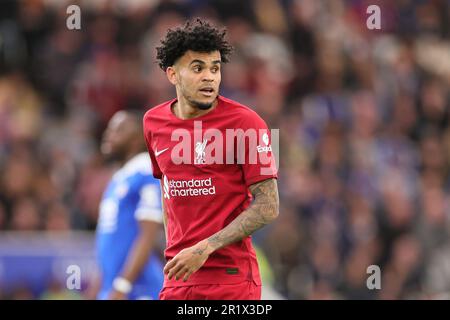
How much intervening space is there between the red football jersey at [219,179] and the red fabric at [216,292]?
3cm

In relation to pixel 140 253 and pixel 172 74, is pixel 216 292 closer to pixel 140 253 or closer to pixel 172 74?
pixel 172 74

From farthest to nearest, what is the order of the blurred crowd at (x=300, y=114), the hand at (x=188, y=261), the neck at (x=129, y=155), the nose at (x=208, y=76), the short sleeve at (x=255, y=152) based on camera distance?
1. the blurred crowd at (x=300, y=114)
2. the neck at (x=129, y=155)
3. the nose at (x=208, y=76)
4. the short sleeve at (x=255, y=152)
5. the hand at (x=188, y=261)

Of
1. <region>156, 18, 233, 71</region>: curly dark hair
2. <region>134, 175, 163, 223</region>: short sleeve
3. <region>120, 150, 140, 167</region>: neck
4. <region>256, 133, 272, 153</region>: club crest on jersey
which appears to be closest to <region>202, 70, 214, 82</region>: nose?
<region>156, 18, 233, 71</region>: curly dark hair

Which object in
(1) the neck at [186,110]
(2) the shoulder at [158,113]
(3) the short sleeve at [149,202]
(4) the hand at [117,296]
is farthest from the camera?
(3) the short sleeve at [149,202]

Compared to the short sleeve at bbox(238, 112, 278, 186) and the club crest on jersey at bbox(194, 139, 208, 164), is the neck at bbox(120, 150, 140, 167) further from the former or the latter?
the short sleeve at bbox(238, 112, 278, 186)

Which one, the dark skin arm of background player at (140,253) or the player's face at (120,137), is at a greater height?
the player's face at (120,137)

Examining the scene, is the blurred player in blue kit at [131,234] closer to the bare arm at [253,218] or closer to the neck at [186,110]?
the neck at [186,110]

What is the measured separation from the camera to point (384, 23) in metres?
15.4

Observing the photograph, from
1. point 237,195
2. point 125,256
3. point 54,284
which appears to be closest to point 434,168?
point 54,284

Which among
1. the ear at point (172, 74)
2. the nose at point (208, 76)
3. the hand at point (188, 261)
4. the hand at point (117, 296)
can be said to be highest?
the ear at point (172, 74)

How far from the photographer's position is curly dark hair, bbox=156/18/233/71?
604cm

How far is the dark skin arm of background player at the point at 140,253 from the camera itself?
314 inches

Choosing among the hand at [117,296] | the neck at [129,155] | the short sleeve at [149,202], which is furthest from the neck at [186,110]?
the neck at [129,155]

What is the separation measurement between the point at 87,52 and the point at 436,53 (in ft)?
15.8
